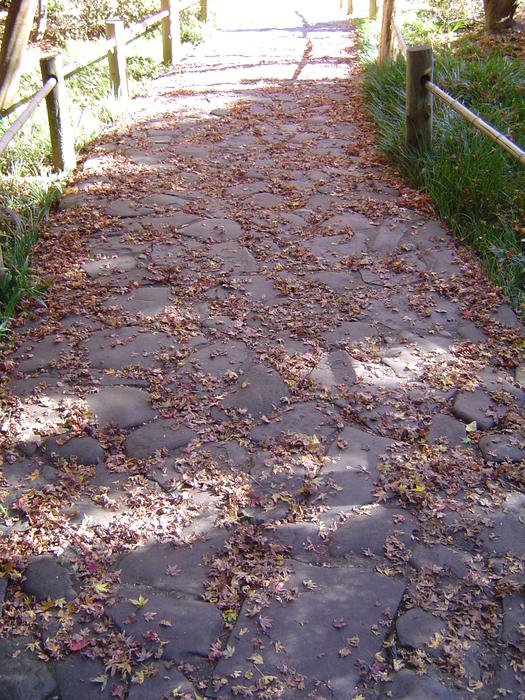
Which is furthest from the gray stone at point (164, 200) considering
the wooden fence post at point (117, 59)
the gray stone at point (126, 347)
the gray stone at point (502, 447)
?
the gray stone at point (502, 447)

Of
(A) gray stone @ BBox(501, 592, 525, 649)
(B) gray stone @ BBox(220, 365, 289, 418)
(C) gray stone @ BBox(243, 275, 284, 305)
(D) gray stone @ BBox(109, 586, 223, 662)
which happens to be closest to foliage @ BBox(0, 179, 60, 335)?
(C) gray stone @ BBox(243, 275, 284, 305)

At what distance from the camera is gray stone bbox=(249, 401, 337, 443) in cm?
282

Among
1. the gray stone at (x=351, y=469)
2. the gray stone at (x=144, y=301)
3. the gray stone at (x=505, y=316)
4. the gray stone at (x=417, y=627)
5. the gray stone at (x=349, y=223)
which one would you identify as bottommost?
the gray stone at (x=417, y=627)

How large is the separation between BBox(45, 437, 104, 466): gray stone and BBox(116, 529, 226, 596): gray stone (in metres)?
0.55

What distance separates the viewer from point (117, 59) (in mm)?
7109

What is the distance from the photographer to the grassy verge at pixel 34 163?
3.85m

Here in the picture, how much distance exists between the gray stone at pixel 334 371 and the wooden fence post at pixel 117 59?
5249 mm

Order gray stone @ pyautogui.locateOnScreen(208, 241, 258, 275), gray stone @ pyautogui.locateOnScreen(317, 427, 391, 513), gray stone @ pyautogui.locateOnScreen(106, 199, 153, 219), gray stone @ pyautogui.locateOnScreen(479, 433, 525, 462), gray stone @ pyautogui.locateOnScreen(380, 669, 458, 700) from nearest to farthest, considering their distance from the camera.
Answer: gray stone @ pyautogui.locateOnScreen(380, 669, 458, 700) < gray stone @ pyautogui.locateOnScreen(317, 427, 391, 513) < gray stone @ pyautogui.locateOnScreen(479, 433, 525, 462) < gray stone @ pyautogui.locateOnScreen(208, 241, 258, 275) < gray stone @ pyautogui.locateOnScreen(106, 199, 153, 219)

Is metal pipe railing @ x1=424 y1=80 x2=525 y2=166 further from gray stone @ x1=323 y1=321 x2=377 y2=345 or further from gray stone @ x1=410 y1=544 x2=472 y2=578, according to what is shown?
gray stone @ x1=410 y1=544 x2=472 y2=578

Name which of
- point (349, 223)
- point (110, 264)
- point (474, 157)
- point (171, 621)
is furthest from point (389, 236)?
point (171, 621)

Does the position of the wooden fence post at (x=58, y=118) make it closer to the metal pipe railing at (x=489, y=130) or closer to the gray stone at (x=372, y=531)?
the metal pipe railing at (x=489, y=130)

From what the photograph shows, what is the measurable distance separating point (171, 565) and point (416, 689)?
0.87 m

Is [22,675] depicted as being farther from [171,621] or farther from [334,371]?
[334,371]

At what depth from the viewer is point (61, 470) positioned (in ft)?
8.77
